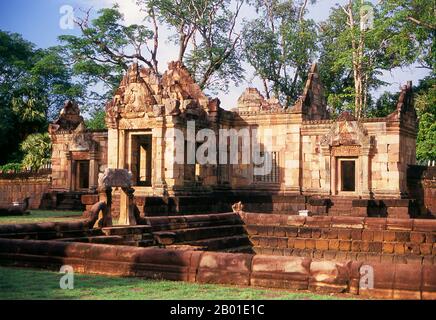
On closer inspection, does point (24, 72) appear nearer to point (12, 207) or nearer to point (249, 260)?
point (12, 207)

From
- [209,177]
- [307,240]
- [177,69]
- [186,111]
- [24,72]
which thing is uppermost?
[24,72]

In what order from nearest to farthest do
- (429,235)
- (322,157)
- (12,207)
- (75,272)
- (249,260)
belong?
(249,260) → (75,272) → (429,235) → (12,207) → (322,157)

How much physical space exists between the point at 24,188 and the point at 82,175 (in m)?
3.98

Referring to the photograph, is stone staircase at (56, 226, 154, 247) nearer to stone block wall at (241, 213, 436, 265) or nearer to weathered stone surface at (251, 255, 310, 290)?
stone block wall at (241, 213, 436, 265)

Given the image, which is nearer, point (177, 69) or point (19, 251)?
point (19, 251)

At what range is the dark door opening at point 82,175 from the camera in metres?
25.7

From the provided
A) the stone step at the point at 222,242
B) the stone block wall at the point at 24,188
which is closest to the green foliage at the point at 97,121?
the stone block wall at the point at 24,188

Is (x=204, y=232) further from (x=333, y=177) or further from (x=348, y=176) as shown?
(x=348, y=176)

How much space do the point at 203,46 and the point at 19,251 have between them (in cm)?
3267

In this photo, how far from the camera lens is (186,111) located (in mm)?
20594

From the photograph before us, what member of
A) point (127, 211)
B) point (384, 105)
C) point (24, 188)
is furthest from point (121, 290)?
point (384, 105)

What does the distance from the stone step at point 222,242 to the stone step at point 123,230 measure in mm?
1690

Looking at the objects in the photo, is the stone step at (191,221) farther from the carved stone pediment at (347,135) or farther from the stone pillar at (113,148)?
the stone pillar at (113,148)

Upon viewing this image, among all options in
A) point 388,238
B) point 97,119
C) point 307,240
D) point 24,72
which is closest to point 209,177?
point 307,240
